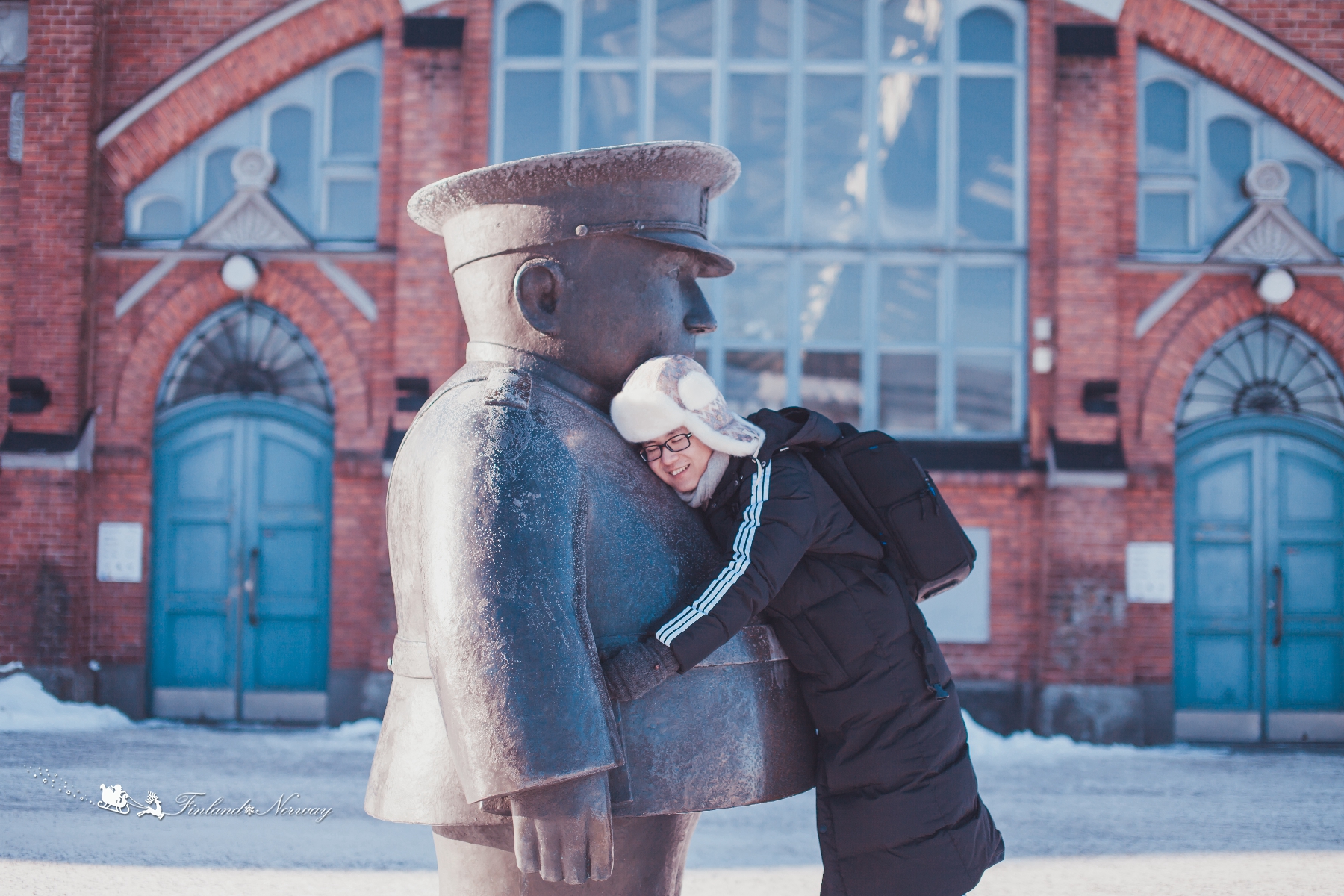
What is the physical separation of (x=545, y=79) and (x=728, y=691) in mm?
7737

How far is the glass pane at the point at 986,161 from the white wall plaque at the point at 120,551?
7.24 metres

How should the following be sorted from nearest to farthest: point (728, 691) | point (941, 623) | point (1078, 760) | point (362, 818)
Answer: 1. point (728, 691)
2. point (362, 818)
3. point (1078, 760)
4. point (941, 623)

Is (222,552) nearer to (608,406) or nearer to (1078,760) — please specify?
(1078,760)

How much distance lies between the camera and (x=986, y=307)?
8.83 m

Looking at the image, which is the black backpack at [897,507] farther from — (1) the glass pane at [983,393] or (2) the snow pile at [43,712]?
(2) the snow pile at [43,712]

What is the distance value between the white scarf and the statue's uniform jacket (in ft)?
0.10

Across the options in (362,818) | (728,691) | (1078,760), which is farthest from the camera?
(1078,760)

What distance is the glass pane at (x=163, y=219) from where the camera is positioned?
896 cm

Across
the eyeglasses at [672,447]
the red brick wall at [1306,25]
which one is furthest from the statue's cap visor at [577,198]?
the red brick wall at [1306,25]

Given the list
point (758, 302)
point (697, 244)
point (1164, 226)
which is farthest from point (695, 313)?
point (1164, 226)

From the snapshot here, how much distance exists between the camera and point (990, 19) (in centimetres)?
885

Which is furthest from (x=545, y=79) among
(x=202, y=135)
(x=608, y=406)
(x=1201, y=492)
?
(x=608, y=406)

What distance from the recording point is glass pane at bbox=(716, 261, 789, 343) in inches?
348

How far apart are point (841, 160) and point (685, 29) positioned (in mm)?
1723
